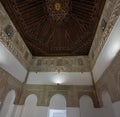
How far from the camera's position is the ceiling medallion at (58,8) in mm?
4539

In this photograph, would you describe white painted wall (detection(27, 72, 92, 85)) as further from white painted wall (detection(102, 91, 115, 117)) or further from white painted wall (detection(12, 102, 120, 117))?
white painted wall (detection(12, 102, 120, 117))

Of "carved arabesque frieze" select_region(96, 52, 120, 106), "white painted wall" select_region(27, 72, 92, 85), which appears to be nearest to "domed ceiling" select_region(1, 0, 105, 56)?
"white painted wall" select_region(27, 72, 92, 85)

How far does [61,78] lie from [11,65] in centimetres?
298

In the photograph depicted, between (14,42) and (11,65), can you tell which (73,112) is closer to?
(11,65)

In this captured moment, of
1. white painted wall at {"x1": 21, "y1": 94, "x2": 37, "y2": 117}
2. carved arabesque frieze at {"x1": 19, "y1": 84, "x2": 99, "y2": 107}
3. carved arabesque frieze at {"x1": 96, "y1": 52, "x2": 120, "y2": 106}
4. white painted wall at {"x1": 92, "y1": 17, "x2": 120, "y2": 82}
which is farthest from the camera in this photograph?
carved arabesque frieze at {"x1": 19, "y1": 84, "x2": 99, "y2": 107}

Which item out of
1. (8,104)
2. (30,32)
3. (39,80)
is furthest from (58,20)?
(8,104)

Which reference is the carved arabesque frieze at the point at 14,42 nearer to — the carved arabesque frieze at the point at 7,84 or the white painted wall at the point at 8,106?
the carved arabesque frieze at the point at 7,84

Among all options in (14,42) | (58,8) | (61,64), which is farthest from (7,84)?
(58,8)

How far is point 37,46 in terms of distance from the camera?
21.6 ft

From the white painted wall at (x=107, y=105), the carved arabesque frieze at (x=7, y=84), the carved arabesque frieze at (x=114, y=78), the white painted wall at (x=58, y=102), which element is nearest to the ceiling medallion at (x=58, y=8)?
the carved arabesque frieze at (x=114, y=78)

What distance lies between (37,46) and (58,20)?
7.66 feet

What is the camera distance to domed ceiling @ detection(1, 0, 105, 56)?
447 cm

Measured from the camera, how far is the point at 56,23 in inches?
212

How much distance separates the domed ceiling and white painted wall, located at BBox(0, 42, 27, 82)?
1533 millimetres
